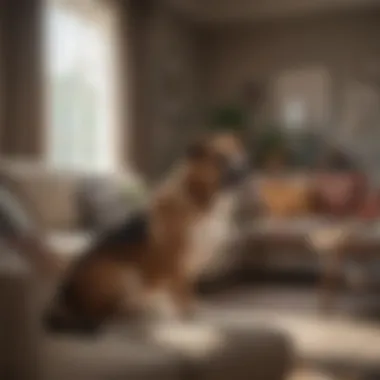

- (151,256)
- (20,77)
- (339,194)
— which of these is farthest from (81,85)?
(151,256)

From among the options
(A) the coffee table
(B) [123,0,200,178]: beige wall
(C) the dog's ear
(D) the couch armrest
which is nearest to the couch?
(D) the couch armrest

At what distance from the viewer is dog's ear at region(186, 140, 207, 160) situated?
5.55 ft

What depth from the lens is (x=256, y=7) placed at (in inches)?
246

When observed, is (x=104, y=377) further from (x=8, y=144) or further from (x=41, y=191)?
(x=8, y=144)

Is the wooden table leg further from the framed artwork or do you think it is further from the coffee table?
the framed artwork

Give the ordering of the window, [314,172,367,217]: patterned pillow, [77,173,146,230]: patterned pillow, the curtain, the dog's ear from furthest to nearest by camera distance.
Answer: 1. [314,172,367,217]: patterned pillow
2. the window
3. the curtain
4. [77,173,146,230]: patterned pillow
5. the dog's ear

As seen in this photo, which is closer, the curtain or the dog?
the dog

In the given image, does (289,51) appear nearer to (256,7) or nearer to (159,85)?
(256,7)

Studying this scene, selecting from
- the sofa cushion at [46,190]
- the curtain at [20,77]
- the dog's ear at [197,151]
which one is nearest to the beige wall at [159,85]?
the curtain at [20,77]

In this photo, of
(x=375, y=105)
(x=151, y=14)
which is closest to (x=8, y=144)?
(x=151, y=14)

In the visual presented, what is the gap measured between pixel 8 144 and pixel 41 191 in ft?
2.68

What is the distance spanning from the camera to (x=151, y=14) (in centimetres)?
590

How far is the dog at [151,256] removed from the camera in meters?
1.42

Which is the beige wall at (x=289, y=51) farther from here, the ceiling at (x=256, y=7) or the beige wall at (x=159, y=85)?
the beige wall at (x=159, y=85)
